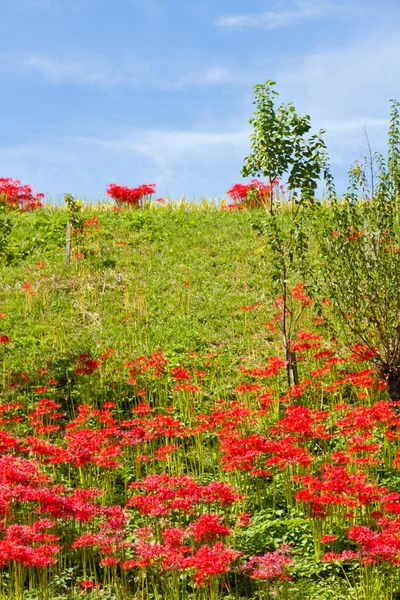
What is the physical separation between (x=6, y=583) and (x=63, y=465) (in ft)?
8.78

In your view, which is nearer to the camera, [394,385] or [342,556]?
[342,556]

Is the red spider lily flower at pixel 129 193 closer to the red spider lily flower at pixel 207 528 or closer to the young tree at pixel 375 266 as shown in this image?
the young tree at pixel 375 266

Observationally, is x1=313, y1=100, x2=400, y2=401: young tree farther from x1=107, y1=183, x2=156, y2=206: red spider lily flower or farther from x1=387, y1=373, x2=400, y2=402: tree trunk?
x1=107, y1=183, x2=156, y2=206: red spider lily flower

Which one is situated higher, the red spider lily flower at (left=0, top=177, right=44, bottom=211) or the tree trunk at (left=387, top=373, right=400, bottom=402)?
the red spider lily flower at (left=0, top=177, right=44, bottom=211)

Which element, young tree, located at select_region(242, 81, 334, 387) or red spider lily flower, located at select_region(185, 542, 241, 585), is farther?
young tree, located at select_region(242, 81, 334, 387)

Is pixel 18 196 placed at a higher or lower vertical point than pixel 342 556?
higher

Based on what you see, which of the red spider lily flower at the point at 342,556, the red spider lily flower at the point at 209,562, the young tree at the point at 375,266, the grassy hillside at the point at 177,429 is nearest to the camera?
the red spider lily flower at the point at 209,562

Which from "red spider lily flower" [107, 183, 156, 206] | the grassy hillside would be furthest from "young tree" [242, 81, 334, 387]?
"red spider lily flower" [107, 183, 156, 206]

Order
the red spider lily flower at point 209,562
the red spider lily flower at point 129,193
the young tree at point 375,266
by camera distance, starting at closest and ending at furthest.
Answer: the red spider lily flower at point 209,562, the young tree at point 375,266, the red spider lily flower at point 129,193

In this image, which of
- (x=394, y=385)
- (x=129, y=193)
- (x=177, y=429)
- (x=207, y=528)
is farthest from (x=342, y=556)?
(x=129, y=193)

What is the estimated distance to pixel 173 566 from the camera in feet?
18.6

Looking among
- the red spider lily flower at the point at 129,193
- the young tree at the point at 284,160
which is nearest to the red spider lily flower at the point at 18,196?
the red spider lily flower at the point at 129,193

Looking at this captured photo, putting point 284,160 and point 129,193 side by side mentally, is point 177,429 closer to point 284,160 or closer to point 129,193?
point 284,160

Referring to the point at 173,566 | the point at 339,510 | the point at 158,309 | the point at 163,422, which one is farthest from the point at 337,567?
the point at 158,309
